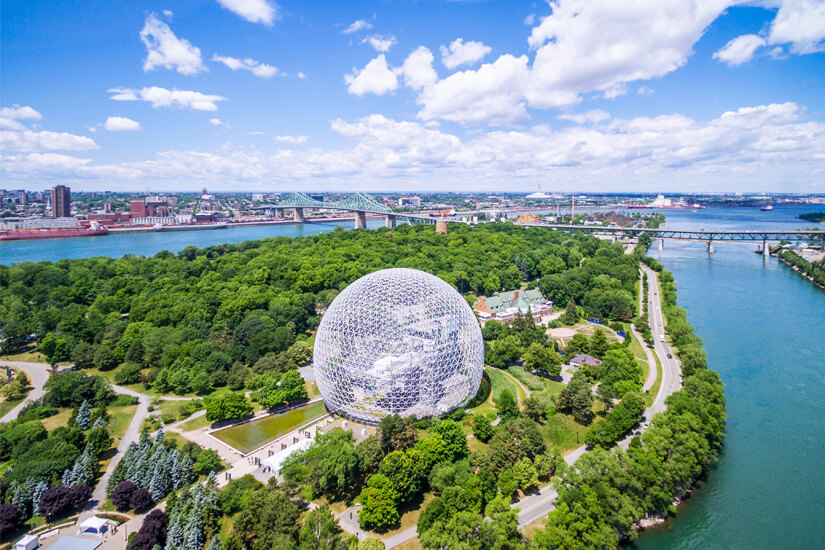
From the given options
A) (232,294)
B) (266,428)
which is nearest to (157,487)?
(266,428)

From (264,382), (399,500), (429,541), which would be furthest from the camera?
(264,382)

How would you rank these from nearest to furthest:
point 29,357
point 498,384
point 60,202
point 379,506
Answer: point 379,506 < point 498,384 < point 29,357 < point 60,202

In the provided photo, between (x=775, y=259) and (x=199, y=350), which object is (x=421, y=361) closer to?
(x=199, y=350)

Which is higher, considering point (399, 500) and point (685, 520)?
point (399, 500)

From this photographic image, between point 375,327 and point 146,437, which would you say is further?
point 375,327

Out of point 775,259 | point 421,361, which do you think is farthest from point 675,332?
point 775,259

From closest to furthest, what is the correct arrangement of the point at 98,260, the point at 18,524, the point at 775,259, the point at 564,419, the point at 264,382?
the point at 18,524
the point at 564,419
the point at 264,382
the point at 98,260
the point at 775,259

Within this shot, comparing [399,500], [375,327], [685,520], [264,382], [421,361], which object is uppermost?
[375,327]

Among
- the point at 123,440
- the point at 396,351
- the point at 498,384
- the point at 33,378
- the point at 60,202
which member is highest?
the point at 60,202

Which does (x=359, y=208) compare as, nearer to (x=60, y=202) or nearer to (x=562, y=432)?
(x=60, y=202)
